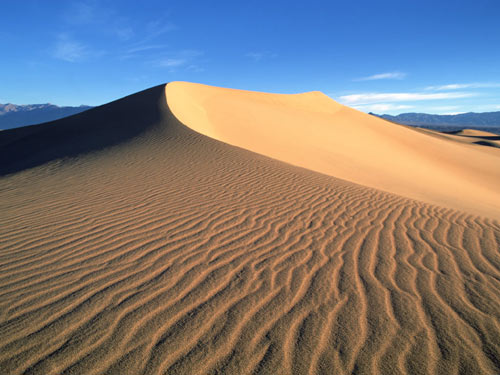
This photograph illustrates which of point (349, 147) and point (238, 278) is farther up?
point (238, 278)

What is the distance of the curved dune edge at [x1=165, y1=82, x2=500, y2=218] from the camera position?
446 inches

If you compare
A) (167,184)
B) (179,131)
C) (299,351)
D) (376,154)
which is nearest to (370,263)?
(299,351)

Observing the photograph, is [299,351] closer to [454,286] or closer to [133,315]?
[133,315]

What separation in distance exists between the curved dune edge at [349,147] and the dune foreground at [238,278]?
4.48 meters

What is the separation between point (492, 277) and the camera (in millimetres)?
3254

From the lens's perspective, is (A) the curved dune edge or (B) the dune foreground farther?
(A) the curved dune edge

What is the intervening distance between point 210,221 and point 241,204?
105 centimetres

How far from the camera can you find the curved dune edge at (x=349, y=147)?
11.3m

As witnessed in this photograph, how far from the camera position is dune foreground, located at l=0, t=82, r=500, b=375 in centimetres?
221

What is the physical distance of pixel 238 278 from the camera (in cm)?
320

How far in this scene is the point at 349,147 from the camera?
18.5 m

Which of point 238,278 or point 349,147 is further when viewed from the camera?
point 349,147

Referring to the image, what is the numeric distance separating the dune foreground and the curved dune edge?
176 inches

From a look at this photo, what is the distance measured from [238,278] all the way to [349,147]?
1704 cm
